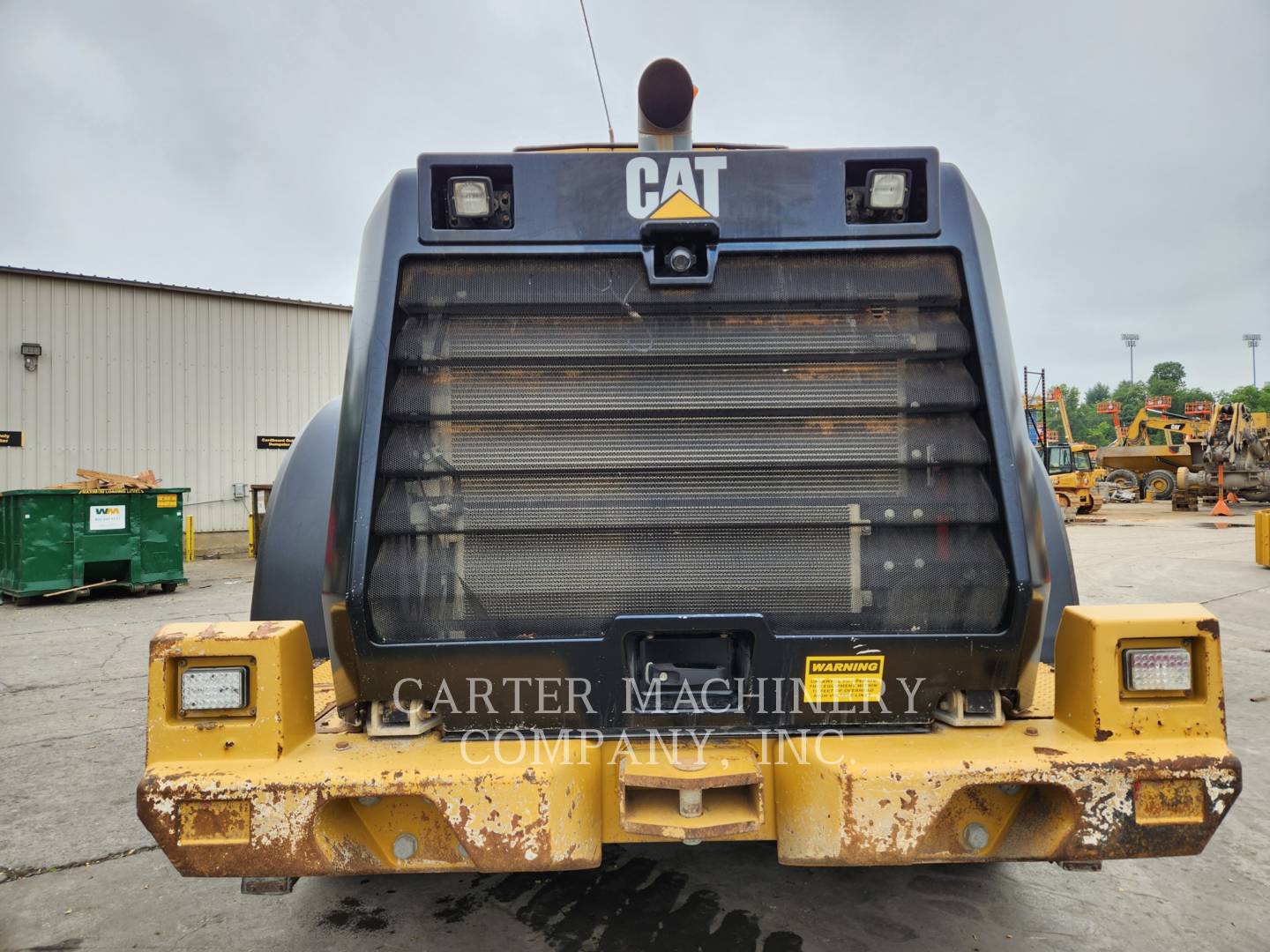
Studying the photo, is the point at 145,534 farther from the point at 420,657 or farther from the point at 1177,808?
the point at 1177,808

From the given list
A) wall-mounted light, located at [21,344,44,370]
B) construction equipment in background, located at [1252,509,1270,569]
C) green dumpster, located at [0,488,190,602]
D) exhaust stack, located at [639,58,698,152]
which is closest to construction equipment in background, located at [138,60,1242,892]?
exhaust stack, located at [639,58,698,152]

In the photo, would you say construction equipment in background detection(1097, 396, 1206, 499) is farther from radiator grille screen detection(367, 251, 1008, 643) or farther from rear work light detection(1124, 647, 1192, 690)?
radiator grille screen detection(367, 251, 1008, 643)

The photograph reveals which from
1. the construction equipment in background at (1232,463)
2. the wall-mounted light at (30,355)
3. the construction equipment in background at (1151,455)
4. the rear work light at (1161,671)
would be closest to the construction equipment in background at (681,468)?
the rear work light at (1161,671)

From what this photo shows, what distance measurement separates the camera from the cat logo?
2318 mm

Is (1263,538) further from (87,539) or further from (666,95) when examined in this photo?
(87,539)

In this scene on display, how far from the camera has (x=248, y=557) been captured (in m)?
17.9

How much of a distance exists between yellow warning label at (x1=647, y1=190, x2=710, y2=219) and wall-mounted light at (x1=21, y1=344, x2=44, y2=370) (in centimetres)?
1943

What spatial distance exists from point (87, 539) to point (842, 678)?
12.4 meters

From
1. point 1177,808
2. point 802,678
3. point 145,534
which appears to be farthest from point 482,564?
point 145,534

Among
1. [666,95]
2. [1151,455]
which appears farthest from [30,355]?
[1151,455]

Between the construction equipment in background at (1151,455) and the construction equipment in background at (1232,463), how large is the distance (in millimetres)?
1718

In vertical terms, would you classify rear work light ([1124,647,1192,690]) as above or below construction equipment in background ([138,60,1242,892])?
below

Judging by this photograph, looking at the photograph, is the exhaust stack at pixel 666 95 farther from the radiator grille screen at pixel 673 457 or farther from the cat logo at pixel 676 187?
the radiator grille screen at pixel 673 457

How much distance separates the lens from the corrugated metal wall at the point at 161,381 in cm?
1709
